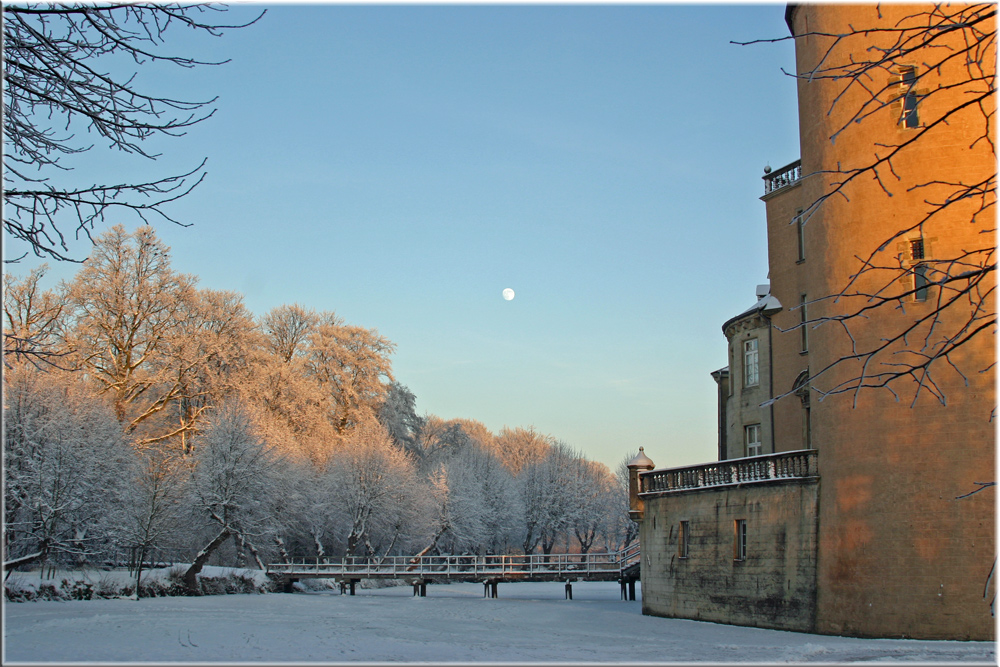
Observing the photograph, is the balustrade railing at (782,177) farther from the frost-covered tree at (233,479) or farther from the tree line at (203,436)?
the frost-covered tree at (233,479)

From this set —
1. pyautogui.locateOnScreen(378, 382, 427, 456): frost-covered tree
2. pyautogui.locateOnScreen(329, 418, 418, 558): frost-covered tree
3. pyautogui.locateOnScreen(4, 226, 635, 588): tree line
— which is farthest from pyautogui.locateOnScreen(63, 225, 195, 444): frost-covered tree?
pyautogui.locateOnScreen(378, 382, 427, 456): frost-covered tree

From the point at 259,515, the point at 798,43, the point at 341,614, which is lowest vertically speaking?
the point at 341,614

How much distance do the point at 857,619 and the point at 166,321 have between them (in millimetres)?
30431

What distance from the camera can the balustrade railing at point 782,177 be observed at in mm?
27688

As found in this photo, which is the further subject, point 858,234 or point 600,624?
point 600,624

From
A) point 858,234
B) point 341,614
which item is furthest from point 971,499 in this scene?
point 341,614

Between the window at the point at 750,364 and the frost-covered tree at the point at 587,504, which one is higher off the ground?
the window at the point at 750,364

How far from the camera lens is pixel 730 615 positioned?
74.5ft

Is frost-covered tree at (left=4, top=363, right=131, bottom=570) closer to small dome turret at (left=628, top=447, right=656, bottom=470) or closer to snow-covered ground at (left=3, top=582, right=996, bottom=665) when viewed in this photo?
snow-covered ground at (left=3, top=582, right=996, bottom=665)

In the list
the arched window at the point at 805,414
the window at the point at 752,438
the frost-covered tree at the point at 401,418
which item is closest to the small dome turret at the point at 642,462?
the window at the point at 752,438

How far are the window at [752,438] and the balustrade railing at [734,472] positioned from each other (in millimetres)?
2610

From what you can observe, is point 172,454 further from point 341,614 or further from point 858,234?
point 858,234

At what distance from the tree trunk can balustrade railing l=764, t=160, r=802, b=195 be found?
85.1ft

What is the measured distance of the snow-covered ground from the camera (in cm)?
1541
